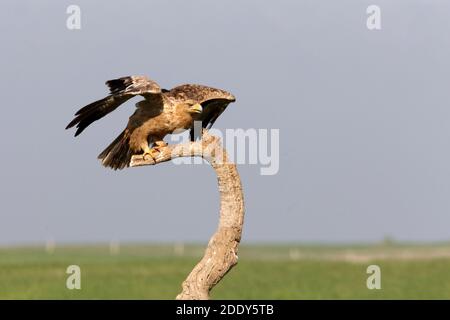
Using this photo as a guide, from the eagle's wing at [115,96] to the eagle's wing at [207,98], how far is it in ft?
2.18

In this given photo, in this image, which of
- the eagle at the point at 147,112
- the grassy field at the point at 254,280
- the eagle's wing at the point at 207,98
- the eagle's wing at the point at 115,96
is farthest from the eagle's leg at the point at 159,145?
the grassy field at the point at 254,280

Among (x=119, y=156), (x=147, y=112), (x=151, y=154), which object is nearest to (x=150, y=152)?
(x=151, y=154)

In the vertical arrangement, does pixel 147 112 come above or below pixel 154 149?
above

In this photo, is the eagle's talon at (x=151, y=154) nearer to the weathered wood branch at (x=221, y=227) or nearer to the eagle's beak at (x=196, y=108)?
the eagle's beak at (x=196, y=108)

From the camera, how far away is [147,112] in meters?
11.6

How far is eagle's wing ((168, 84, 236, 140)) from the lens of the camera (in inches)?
459

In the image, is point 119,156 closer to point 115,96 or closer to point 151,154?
point 151,154

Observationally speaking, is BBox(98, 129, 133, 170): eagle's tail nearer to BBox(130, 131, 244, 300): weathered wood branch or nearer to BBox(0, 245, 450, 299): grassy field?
BBox(130, 131, 244, 300): weathered wood branch

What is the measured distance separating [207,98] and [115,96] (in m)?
1.56

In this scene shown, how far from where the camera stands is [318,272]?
28.7 meters

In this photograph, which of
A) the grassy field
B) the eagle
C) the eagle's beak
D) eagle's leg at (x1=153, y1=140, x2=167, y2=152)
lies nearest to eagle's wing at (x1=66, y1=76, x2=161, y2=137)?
the eagle

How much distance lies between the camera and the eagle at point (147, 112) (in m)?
10.9
